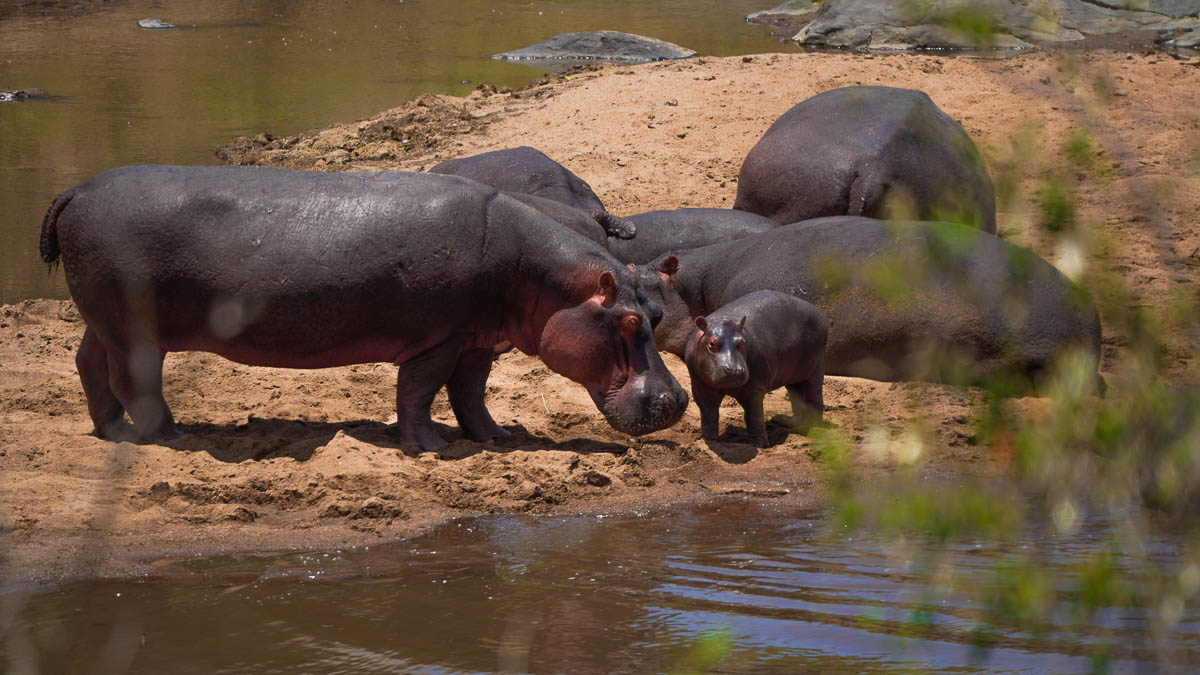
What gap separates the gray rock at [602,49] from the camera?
1773 cm

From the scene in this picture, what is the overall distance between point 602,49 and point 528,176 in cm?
1017

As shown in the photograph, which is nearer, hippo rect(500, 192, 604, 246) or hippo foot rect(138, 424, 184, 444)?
hippo foot rect(138, 424, 184, 444)

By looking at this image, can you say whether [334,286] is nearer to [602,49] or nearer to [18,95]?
[18,95]

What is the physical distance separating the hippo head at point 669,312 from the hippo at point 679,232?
1.80 ft

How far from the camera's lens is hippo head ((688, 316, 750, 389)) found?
19.2 feet

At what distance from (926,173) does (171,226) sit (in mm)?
4718

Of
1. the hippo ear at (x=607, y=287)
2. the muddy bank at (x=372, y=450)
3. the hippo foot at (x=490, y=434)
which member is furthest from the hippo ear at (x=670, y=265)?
the hippo foot at (x=490, y=434)

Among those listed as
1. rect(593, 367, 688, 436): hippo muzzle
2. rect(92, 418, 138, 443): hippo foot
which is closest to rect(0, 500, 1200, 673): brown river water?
rect(593, 367, 688, 436): hippo muzzle

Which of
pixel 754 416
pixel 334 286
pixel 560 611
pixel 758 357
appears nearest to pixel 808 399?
pixel 754 416

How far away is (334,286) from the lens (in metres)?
5.64

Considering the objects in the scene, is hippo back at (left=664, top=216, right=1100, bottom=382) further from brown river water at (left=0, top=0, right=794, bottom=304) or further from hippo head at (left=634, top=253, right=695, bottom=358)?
brown river water at (left=0, top=0, right=794, bottom=304)

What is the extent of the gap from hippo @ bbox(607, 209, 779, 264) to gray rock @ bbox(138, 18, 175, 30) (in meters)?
15.6

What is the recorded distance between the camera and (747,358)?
6098 mm

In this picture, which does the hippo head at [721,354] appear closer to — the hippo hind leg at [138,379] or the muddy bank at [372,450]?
the muddy bank at [372,450]
